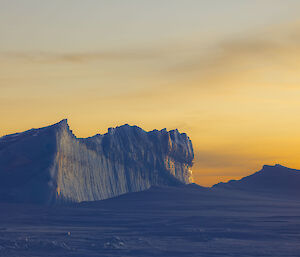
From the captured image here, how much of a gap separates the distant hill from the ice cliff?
13.5 metres

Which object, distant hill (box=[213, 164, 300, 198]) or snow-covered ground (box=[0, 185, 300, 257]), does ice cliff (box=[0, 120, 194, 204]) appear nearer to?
snow-covered ground (box=[0, 185, 300, 257])

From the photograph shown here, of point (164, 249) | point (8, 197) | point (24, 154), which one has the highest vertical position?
point (24, 154)

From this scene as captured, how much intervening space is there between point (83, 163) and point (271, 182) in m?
35.6

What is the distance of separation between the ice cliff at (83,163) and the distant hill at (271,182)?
13.5 meters

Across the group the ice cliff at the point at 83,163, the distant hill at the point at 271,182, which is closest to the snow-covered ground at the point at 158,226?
the ice cliff at the point at 83,163

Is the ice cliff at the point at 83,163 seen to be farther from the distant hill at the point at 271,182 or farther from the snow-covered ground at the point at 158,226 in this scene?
the distant hill at the point at 271,182

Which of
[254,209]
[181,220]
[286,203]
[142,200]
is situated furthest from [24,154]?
[286,203]

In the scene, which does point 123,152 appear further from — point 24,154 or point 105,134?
point 24,154

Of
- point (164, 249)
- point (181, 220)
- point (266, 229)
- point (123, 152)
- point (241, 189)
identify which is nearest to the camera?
point (164, 249)

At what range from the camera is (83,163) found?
6638 centimetres

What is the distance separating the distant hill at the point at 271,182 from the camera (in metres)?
86.9

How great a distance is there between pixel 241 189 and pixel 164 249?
48154 mm

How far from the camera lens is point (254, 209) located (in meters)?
66.3

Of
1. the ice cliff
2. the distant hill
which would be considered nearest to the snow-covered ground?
the ice cliff
